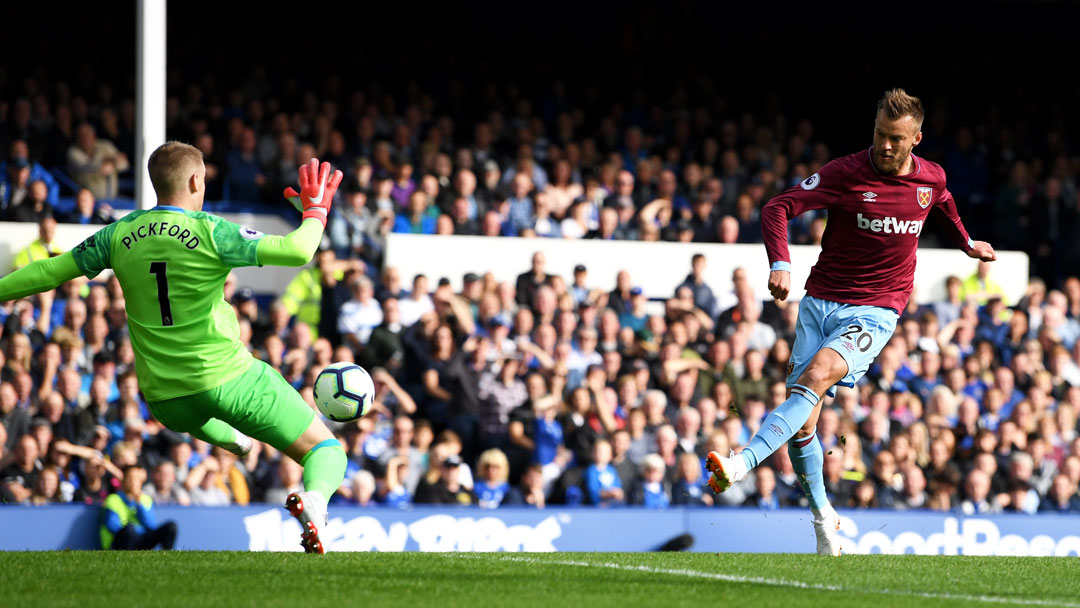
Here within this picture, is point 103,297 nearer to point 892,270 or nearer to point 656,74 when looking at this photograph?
point 892,270

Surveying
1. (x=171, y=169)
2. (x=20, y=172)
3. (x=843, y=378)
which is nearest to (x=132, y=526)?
(x=171, y=169)

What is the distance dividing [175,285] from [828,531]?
3688mm

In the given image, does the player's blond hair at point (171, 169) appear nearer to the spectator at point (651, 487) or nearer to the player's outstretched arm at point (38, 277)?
the player's outstretched arm at point (38, 277)

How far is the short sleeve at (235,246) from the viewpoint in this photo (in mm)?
5852

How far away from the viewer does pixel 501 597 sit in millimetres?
5523

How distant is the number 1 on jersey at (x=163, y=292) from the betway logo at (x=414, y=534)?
457 centimetres

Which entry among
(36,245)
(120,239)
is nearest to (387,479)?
(36,245)

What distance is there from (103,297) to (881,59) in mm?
12388

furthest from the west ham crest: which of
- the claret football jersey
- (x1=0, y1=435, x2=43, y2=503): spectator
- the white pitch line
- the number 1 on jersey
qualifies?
(x1=0, y1=435, x2=43, y2=503): spectator

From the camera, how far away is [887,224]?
7102 mm

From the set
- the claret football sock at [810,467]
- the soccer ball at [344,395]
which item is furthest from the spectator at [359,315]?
the claret football sock at [810,467]

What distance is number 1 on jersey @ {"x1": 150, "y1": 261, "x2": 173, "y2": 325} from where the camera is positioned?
5867mm

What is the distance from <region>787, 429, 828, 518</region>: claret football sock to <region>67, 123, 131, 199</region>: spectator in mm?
9131

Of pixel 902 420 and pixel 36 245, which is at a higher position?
pixel 36 245
